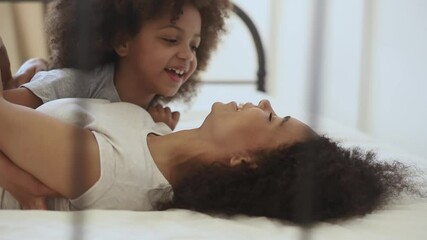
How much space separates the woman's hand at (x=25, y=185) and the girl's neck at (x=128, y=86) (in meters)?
0.41

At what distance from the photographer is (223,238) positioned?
107 cm

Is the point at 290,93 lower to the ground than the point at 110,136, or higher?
lower

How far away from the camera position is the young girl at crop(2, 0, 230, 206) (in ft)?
4.82

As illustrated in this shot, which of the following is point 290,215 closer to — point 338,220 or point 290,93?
point 338,220

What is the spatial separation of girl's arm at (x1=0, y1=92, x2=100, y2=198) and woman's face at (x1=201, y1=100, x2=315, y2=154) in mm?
225

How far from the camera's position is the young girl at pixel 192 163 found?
1173 millimetres

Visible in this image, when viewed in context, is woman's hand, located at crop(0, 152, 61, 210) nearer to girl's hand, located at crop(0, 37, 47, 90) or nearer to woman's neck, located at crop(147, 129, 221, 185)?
woman's neck, located at crop(147, 129, 221, 185)

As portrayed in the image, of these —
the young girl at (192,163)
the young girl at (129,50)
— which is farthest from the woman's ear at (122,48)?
the young girl at (192,163)

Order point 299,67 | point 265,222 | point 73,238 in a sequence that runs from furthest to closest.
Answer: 1. point 299,67
2. point 265,222
3. point 73,238

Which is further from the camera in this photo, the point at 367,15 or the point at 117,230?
the point at 367,15

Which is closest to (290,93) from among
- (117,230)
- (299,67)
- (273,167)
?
(299,67)

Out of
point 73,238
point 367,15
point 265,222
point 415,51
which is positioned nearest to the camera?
point 73,238

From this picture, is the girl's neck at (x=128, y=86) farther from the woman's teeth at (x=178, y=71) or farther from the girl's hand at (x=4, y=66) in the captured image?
the girl's hand at (x=4, y=66)

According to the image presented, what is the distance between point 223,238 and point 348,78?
78.1 inches
